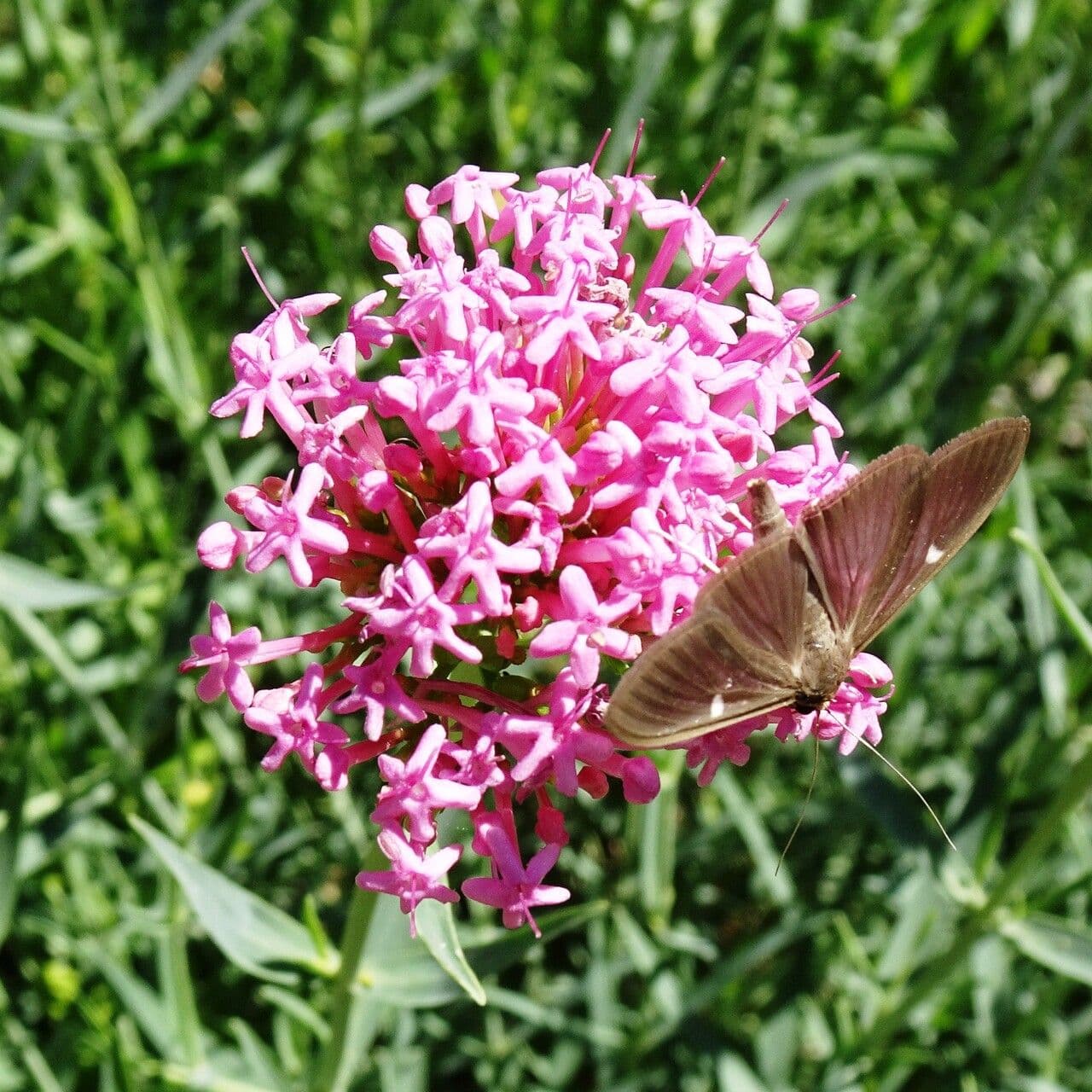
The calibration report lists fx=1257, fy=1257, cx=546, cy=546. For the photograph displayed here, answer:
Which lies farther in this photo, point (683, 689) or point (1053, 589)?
point (1053, 589)

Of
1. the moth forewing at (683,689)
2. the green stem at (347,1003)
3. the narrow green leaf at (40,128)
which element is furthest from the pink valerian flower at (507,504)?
the narrow green leaf at (40,128)

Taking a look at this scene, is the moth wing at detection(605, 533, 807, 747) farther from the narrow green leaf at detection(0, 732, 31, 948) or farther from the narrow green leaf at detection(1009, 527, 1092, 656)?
the narrow green leaf at detection(0, 732, 31, 948)

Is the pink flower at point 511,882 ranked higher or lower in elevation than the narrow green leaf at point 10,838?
higher

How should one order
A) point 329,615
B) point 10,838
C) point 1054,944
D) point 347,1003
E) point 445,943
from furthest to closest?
point 329,615 → point 1054,944 → point 10,838 → point 347,1003 → point 445,943

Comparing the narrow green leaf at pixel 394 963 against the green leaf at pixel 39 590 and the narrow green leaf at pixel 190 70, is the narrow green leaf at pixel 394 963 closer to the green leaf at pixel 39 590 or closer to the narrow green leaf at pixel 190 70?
the green leaf at pixel 39 590

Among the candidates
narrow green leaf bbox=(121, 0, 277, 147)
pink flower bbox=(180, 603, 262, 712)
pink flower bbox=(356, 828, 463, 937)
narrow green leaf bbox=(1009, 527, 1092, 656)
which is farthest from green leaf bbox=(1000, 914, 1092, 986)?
narrow green leaf bbox=(121, 0, 277, 147)

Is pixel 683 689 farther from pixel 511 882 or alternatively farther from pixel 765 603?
pixel 511 882

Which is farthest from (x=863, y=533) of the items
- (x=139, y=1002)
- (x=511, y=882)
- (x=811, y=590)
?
(x=139, y=1002)
